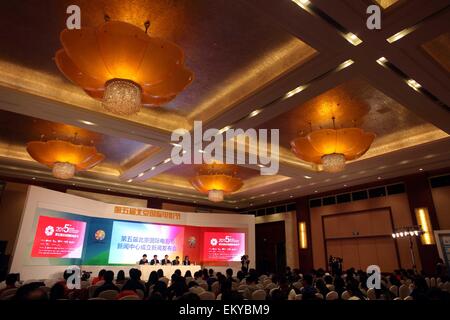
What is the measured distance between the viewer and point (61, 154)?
7.00 meters

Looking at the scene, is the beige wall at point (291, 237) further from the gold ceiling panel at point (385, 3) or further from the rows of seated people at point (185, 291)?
the gold ceiling panel at point (385, 3)

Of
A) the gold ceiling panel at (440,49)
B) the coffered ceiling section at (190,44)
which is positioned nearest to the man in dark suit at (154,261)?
the coffered ceiling section at (190,44)

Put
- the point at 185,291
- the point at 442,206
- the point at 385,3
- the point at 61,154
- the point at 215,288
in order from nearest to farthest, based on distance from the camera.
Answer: the point at 385,3
the point at 185,291
the point at 215,288
the point at 61,154
the point at 442,206

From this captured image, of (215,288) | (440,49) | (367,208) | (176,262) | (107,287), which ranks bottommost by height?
(215,288)

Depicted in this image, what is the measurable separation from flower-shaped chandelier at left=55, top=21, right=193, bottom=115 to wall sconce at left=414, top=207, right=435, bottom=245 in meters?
9.52

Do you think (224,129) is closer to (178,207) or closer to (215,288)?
(215,288)

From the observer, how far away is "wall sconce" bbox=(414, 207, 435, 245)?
9456 millimetres

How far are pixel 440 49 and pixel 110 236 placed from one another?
38.2 ft

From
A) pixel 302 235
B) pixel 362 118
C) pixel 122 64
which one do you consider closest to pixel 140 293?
pixel 122 64

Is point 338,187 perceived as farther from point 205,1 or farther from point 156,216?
point 205,1
